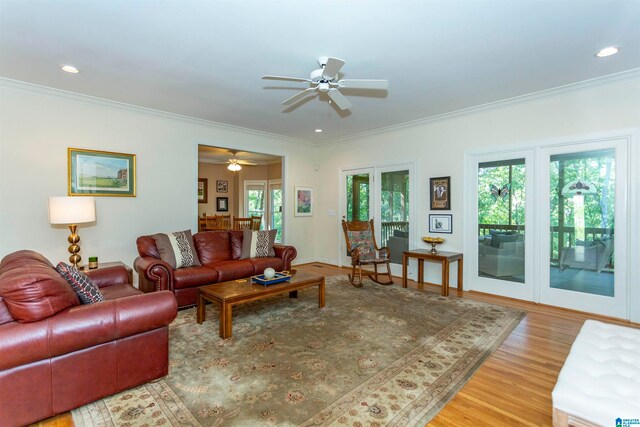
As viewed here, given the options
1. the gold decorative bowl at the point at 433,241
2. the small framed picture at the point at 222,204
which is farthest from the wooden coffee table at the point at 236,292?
the small framed picture at the point at 222,204

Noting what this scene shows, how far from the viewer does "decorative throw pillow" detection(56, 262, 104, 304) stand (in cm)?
215

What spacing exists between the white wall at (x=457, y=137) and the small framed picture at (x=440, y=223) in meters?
0.08

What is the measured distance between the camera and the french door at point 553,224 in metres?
3.58

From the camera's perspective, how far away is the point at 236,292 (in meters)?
3.18

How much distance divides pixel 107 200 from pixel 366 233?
4043mm

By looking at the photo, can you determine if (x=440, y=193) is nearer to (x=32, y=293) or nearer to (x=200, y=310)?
(x=200, y=310)

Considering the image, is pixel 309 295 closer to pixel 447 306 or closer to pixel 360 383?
pixel 447 306

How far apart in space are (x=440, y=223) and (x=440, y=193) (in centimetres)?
48

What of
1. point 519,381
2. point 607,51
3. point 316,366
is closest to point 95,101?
point 316,366

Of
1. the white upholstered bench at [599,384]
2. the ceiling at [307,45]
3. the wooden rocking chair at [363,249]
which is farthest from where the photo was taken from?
the wooden rocking chair at [363,249]

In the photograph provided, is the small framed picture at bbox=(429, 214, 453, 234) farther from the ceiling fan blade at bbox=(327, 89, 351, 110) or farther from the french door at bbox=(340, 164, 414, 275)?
the ceiling fan blade at bbox=(327, 89, 351, 110)

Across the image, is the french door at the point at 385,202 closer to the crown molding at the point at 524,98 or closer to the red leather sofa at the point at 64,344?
the crown molding at the point at 524,98

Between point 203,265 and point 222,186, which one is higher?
point 222,186

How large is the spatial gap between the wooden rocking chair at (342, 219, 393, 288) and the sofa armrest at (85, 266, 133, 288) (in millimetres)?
3167
